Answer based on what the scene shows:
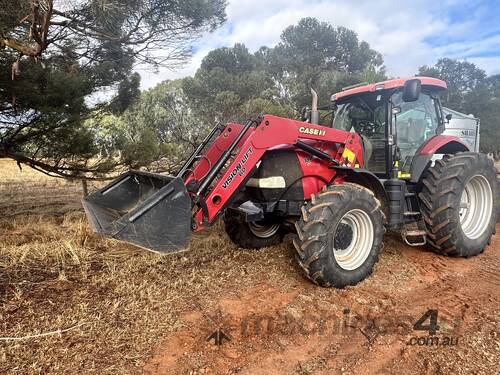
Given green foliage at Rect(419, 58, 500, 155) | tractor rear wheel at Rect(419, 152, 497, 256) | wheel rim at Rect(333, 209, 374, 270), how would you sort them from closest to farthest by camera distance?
wheel rim at Rect(333, 209, 374, 270)
tractor rear wheel at Rect(419, 152, 497, 256)
green foliage at Rect(419, 58, 500, 155)

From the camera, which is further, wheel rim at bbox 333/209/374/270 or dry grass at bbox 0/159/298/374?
wheel rim at bbox 333/209/374/270

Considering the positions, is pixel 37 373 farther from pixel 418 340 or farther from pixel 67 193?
pixel 67 193

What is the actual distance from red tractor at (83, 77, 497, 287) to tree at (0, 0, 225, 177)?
8.59 feet

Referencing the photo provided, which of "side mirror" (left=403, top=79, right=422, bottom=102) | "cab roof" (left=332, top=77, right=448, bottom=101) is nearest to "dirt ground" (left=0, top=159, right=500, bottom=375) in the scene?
"side mirror" (left=403, top=79, right=422, bottom=102)

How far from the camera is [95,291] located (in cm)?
359

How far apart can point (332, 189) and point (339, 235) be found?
0.49 m

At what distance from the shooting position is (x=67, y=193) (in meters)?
11.3

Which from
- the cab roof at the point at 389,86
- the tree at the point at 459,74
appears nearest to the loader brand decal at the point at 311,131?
the cab roof at the point at 389,86

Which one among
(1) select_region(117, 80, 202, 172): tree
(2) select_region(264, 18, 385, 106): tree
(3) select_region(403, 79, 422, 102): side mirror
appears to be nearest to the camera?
(3) select_region(403, 79, 422, 102): side mirror

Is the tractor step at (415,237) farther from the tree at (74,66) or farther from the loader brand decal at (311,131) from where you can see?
the tree at (74,66)

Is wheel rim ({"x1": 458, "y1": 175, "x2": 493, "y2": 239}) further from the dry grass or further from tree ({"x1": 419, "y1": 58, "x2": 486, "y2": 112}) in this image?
tree ({"x1": 419, "y1": 58, "x2": 486, "y2": 112})

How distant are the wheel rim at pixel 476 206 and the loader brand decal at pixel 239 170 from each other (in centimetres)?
319

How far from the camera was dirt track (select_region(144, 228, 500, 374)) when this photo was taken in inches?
100

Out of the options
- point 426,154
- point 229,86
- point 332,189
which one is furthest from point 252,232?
point 229,86
